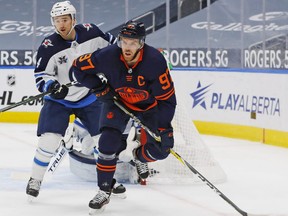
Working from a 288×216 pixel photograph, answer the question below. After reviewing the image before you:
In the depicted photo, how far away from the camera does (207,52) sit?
35.7ft

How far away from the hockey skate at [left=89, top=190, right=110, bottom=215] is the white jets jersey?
2.42ft

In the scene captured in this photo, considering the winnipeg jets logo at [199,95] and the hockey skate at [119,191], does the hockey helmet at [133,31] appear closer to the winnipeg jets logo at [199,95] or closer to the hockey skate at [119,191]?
the hockey skate at [119,191]

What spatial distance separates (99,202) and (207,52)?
6.84 m

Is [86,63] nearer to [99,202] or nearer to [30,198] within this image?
[99,202]

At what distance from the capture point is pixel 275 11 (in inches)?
414

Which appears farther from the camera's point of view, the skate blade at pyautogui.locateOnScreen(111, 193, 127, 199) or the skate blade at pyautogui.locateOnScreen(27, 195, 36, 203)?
the skate blade at pyautogui.locateOnScreen(111, 193, 127, 199)

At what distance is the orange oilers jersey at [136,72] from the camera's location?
13.6 feet

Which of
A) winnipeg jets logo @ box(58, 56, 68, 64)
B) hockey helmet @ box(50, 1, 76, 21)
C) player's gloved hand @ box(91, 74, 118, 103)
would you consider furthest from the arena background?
player's gloved hand @ box(91, 74, 118, 103)

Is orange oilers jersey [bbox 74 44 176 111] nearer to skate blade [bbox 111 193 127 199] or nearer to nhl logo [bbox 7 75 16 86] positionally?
skate blade [bbox 111 193 127 199]

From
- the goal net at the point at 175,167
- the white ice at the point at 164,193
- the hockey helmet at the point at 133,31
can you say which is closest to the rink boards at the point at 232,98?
the white ice at the point at 164,193

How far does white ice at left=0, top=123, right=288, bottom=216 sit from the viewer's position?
174 inches

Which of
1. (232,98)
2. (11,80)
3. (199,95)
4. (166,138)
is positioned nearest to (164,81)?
(166,138)

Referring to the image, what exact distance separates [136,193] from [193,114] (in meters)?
3.85

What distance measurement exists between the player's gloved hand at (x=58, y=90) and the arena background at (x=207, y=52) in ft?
10.7
